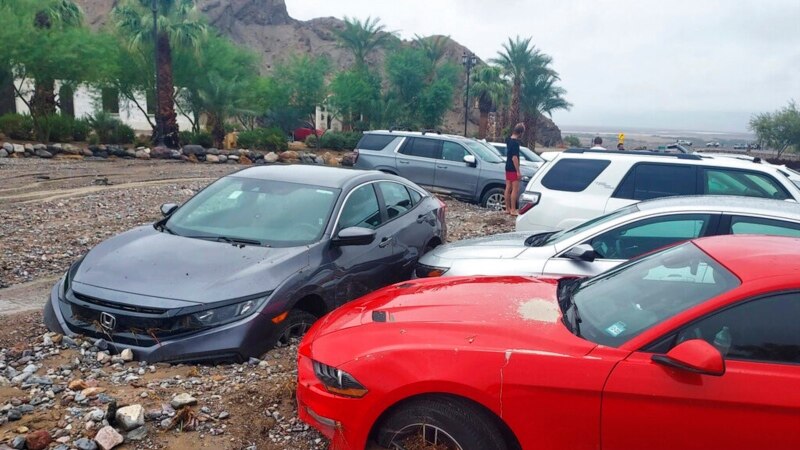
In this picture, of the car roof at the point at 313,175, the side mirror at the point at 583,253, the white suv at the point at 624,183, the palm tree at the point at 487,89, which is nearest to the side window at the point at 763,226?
the side mirror at the point at 583,253

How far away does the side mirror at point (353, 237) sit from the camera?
17.2ft

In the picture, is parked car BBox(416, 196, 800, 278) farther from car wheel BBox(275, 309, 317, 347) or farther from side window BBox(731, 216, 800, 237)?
car wheel BBox(275, 309, 317, 347)

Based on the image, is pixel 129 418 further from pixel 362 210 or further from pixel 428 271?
pixel 362 210

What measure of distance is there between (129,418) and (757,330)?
3.26 metres

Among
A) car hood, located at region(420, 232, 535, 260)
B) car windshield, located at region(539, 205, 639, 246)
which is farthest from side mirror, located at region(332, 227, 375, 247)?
car windshield, located at region(539, 205, 639, 246)

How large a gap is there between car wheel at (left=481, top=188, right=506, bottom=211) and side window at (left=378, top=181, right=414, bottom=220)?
7.44m

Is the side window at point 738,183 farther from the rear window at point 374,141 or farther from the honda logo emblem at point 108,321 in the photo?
the rear window at point 374,141

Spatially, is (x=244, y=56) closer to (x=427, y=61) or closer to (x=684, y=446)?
(x=427, y=61)

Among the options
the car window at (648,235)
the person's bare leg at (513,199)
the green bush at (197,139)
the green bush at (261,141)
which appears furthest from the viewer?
the green bush at (261,141)

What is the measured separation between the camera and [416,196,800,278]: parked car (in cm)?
498

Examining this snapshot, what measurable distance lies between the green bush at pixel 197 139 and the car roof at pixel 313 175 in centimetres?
2326

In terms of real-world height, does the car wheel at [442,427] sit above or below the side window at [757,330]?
below

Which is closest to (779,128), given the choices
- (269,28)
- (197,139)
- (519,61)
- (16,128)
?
(519,61)

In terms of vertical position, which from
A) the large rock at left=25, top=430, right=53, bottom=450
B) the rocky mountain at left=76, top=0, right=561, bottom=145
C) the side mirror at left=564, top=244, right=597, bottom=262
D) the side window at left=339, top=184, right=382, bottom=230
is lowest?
the large rock at left=25, top=430, right=53, bottom=450
